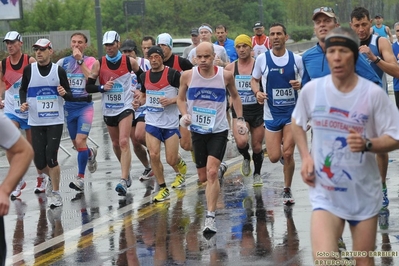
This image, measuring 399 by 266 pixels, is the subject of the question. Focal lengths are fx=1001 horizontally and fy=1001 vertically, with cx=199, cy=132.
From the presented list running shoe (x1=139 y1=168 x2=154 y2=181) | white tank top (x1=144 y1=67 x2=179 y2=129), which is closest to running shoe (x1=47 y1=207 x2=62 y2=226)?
white tank top (x1=144 y1=67 x2=179 y2=129)

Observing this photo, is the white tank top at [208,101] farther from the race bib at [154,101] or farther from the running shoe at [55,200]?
the running shoe at [55,200]

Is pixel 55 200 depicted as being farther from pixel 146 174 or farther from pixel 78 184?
pixel 146 174

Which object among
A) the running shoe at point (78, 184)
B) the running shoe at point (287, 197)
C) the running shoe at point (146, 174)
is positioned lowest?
the running shoe at point (146, 174)

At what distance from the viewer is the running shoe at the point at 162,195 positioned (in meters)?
11.8

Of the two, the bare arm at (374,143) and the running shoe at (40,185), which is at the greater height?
the bare arm at (374,143)

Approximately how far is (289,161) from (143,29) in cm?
5372

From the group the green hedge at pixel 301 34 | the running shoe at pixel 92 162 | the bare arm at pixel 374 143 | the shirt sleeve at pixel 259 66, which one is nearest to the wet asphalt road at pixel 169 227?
the running shoe at pixel 92 162

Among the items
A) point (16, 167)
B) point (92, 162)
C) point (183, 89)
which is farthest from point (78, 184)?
point (16, 167)

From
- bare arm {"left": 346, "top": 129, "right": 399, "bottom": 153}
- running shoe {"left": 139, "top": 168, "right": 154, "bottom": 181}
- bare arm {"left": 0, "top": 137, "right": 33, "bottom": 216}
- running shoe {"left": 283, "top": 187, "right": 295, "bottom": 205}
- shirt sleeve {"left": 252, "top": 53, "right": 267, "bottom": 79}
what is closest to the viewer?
bare arm {"left": 0, "top": 137, "right": 33, "bottom": 216}

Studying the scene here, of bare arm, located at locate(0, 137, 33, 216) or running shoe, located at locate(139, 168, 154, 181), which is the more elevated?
bare arm, located at locate(0, 137, 33, 216)

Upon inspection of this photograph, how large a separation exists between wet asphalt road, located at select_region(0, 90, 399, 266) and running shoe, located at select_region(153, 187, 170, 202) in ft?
0.37

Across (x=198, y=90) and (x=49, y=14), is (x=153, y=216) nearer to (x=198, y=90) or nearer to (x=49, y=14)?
(x=198, y=90)

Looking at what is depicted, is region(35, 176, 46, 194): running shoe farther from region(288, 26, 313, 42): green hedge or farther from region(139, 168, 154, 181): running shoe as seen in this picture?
region(288, 26, 313, 42): green hedge

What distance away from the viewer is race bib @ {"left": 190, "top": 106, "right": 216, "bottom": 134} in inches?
415
